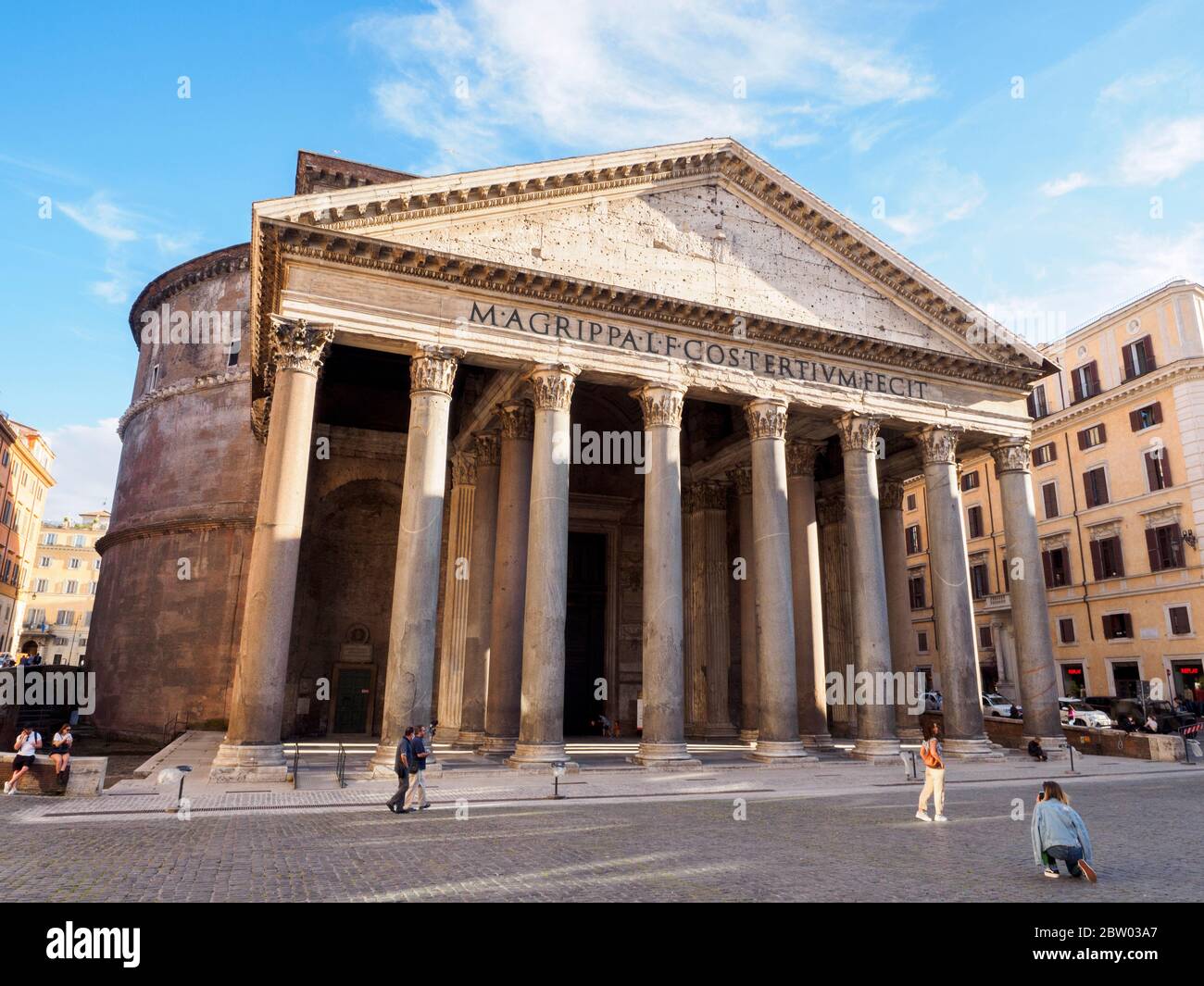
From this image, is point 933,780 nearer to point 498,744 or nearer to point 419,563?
point 419,563

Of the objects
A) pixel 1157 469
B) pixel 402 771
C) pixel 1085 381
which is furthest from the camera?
pixel 1085 381

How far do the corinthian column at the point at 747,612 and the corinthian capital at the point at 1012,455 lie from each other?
21.8ft

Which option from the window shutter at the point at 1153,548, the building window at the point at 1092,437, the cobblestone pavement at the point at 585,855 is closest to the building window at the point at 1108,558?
the window shutter at the point at 1153,548

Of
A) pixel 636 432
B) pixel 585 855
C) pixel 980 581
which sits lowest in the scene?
pixel 585 855

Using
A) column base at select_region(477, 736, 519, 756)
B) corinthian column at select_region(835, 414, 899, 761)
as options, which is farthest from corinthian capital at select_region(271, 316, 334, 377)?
corinthian column at select_region(835, 414, 899, 761)

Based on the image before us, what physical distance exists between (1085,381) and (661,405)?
27.5 meters

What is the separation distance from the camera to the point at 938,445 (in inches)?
797

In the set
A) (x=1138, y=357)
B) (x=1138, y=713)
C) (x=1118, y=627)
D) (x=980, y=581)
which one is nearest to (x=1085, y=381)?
(x=1138, y=357)

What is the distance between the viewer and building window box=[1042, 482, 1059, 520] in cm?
3671

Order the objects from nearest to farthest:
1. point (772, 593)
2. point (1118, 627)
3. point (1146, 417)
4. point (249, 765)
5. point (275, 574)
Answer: point (249, 765) → point (275, 574) → point (772, 593) → point (1146, 417) → point (1118, 627)

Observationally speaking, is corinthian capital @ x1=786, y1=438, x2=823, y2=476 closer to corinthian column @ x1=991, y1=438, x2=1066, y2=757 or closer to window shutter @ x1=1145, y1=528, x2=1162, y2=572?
corinthian column @ x1=991, y1=438, x2=1066, y2=757

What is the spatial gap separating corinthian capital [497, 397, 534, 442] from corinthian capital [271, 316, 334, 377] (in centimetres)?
491

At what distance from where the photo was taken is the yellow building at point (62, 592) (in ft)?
221
